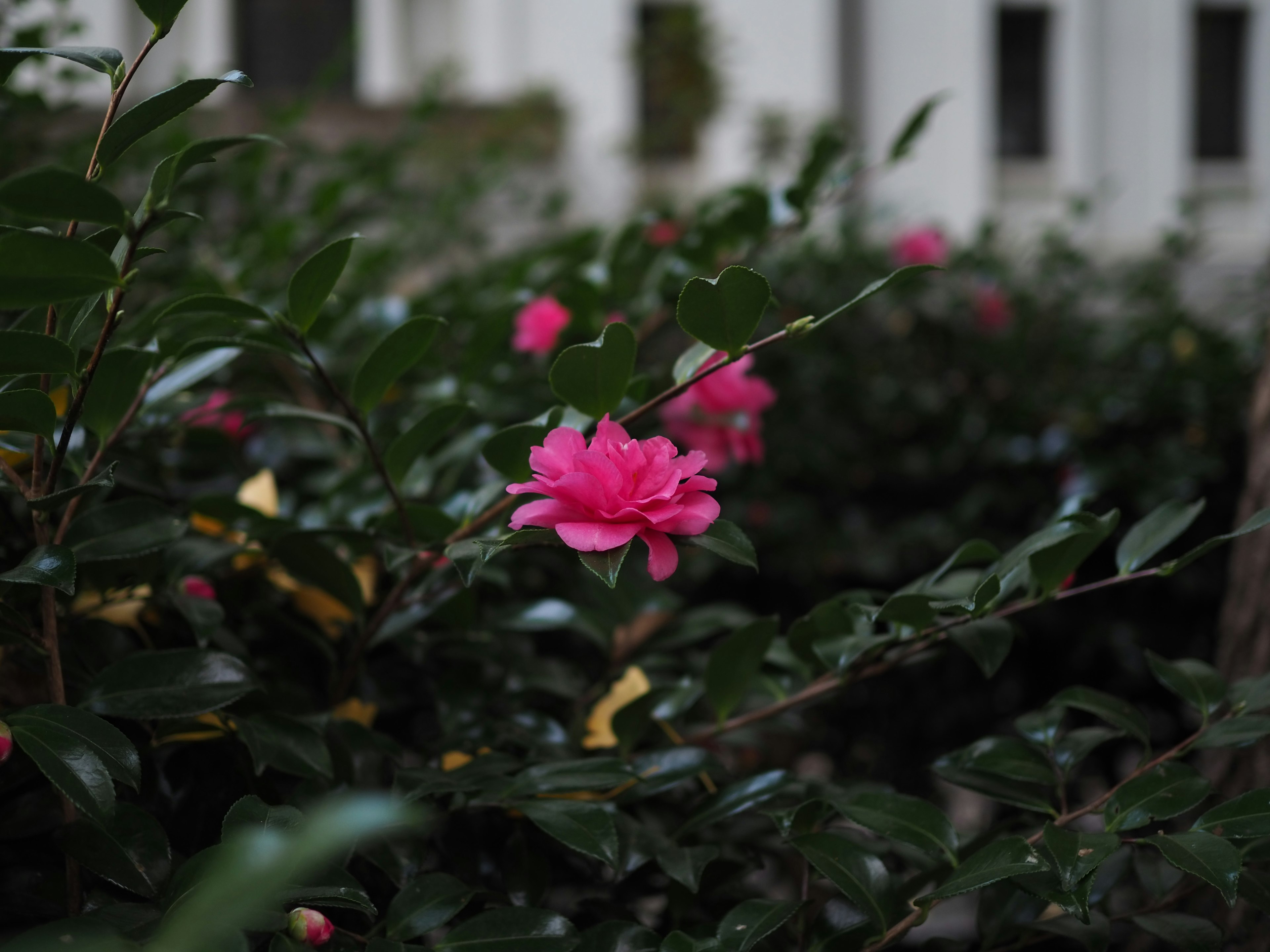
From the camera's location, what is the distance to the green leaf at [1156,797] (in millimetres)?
468

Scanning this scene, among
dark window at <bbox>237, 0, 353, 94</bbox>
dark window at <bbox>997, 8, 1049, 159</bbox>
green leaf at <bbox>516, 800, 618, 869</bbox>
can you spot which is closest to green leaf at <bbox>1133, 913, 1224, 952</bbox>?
green leaf at <bbox>516, 800, 618, 869</bbox>

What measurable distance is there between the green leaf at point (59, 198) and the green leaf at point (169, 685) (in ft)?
0.70

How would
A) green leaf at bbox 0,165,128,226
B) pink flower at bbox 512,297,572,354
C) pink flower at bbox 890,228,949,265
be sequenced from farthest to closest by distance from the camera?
pink flower at bbox 890,228,949,265 → pink flower at bbox 512,297,572,354 → green leaf at bbox 0,165,128,226

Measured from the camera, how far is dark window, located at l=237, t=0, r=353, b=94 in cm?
428

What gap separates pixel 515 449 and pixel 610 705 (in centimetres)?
23

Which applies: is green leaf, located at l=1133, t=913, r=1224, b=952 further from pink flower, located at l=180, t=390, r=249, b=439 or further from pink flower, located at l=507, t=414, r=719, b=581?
pink flower, located at l=180, t=390, r=249, b=439

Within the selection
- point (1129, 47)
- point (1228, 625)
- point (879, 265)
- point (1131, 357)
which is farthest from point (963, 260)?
point (1129, 47)

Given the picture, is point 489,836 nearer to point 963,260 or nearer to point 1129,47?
point 963,260

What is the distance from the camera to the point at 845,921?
49 centimetres

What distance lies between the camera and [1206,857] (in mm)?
431

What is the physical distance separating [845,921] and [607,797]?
0.14 m

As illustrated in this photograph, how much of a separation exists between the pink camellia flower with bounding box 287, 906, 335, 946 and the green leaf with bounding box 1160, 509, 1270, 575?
1.41 ft

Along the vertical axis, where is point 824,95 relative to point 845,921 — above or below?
above

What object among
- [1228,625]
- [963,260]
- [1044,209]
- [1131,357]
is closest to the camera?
[1228,625]
